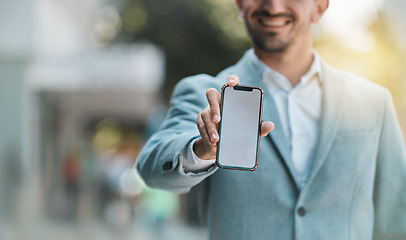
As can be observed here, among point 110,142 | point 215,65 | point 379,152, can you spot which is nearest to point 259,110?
point 379,152

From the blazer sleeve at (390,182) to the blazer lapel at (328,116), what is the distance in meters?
0.17

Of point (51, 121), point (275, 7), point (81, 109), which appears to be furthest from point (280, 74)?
point (81, 109)

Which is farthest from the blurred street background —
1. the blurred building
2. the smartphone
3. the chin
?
the smartphone

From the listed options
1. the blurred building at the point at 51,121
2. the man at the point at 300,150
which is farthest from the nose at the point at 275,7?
the blurred building at the point at 51,121

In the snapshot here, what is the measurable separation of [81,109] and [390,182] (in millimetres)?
17494

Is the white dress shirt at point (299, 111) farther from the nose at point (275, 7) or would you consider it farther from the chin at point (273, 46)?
the nose at point (275, 7)

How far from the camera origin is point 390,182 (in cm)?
174

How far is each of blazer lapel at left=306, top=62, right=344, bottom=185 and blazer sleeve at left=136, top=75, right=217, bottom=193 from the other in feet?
1.13

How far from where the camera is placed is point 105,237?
27.3 feet

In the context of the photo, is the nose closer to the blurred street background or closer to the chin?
the chin

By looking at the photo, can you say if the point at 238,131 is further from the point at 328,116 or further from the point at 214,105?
the point at 328,116

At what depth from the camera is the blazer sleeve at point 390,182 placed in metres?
1.74

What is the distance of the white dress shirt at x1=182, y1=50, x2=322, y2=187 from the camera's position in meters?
1.68

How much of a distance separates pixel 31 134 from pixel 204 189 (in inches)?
424
